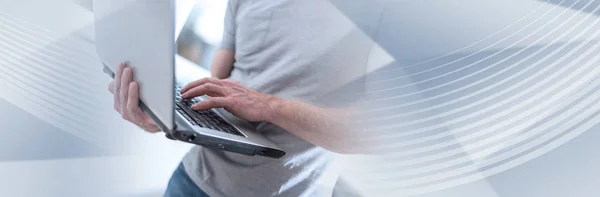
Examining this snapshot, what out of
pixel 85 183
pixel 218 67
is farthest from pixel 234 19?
pixel 85 183

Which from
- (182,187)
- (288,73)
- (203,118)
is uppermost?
(288,73)

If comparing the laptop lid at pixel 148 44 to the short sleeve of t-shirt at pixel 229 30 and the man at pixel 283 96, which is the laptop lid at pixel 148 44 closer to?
the man at pixel 283 96

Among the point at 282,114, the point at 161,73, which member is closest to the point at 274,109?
the point at 282,114

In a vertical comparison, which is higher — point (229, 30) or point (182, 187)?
point (229, 30)

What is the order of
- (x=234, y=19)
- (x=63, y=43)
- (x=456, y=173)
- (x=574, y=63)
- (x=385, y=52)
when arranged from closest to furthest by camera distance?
(x=574, y=63) < (x=456, y=173) < (x=385, y=52) < (x=234, y=19) < (x=63, y=43)

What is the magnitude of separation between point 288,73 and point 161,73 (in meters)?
0.26

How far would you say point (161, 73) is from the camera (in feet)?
2.13

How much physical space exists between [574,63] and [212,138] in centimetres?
43

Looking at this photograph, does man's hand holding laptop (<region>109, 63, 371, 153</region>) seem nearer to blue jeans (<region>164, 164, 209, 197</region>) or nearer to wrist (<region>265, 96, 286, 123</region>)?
wrist (<region>265, 96, 286, 123</region>)

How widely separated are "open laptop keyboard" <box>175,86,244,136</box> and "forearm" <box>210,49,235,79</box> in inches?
6.3

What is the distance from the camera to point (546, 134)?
0.54 m

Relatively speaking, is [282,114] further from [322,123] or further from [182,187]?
[182,187]

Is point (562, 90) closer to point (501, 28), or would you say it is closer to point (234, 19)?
point (501, 28)

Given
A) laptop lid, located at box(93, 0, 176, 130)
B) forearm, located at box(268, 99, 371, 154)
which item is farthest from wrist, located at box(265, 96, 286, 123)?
laptop lid, located at box(93, 0, 176, 130)
